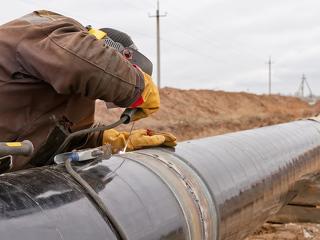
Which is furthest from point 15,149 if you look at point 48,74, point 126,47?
point 126,47

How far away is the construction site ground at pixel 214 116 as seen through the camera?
589 cm

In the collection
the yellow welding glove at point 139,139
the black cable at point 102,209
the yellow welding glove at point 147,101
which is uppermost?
the yellow welding glove at point 147,101

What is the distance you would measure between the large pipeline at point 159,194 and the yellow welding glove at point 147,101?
0.73ft

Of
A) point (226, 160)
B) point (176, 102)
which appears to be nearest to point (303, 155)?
point (226, 160)

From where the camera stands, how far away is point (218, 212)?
291cm

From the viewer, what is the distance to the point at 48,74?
228 centimetres

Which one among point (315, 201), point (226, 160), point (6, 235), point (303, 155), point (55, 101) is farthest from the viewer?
point (315, 201)

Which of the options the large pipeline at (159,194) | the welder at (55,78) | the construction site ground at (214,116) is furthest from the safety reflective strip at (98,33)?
the construction site ground at (214,116)

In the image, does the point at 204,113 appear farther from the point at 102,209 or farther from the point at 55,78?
the point at 102,209

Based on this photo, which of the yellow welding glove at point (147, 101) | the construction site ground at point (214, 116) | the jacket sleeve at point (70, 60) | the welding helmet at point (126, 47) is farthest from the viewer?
the construction site ground at point (214, 116)

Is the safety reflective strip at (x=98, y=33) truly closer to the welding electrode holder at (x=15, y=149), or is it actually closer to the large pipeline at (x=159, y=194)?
the large pipeline at (x=159, y=194)

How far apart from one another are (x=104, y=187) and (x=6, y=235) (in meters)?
0.56

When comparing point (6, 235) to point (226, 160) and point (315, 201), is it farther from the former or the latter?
point (315, 201)

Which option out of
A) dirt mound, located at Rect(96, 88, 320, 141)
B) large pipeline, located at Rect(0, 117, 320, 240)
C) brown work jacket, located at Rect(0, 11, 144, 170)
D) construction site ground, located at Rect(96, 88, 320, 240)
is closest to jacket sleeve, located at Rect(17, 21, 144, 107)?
brown work jacket, located at Rect(0, 11, 144, 170)
